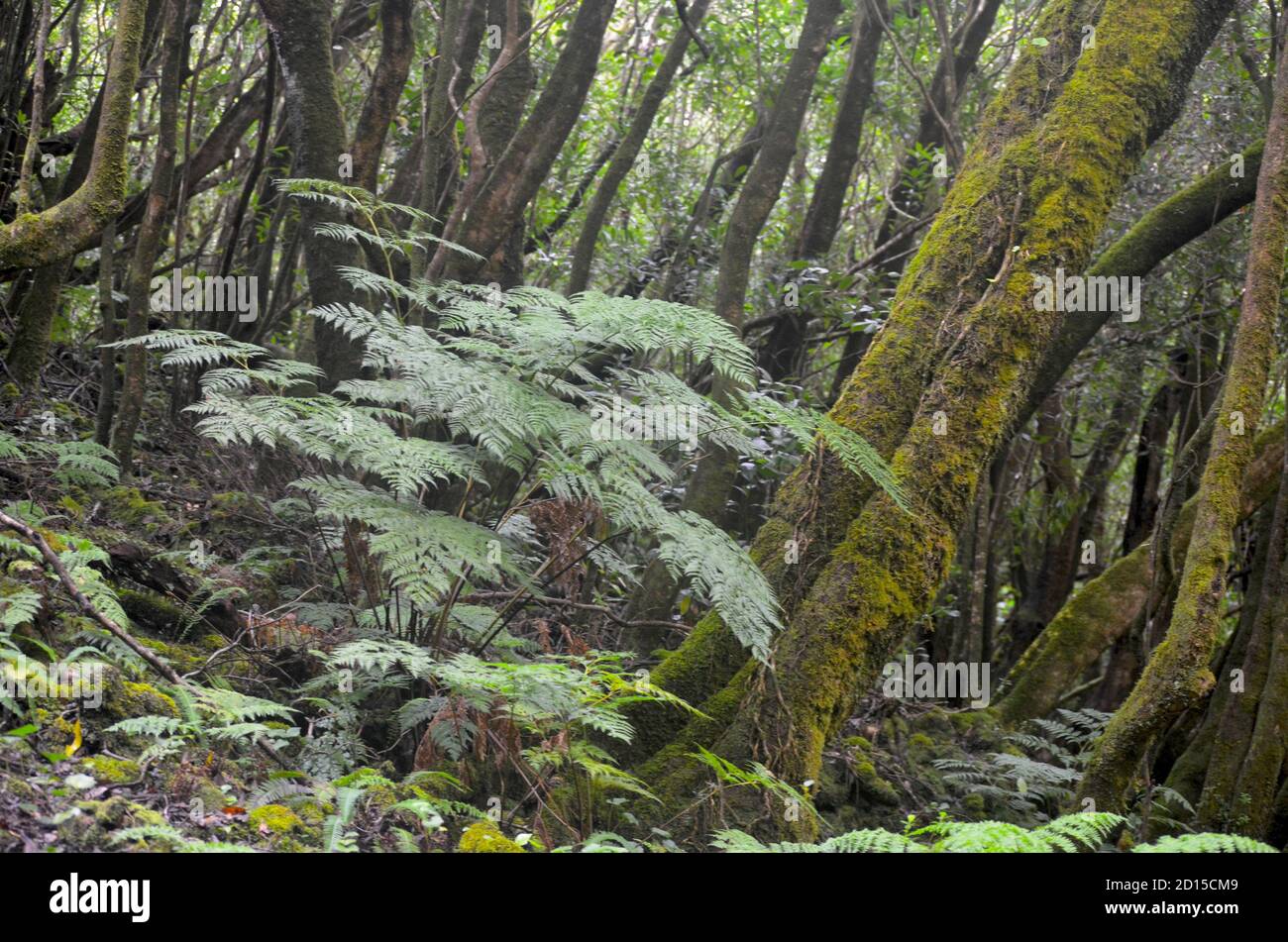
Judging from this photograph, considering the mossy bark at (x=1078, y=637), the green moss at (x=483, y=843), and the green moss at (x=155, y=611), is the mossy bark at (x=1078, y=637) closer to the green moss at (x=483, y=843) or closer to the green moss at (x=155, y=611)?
the green moss at (x=483, y=843)

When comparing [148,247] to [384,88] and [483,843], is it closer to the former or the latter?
[384,88]

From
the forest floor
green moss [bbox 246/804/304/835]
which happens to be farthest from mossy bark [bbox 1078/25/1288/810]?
green moss [bbox 246/804/304/835]

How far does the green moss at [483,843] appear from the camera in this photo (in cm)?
278

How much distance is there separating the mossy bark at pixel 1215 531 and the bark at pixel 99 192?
4362 mm

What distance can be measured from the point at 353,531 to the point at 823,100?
7625 millimetres

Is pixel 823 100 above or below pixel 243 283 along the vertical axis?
above

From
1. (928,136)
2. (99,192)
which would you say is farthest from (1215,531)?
(928,136)

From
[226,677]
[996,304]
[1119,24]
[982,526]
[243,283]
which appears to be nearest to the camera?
[226,677]

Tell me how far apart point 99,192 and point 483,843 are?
2820mm

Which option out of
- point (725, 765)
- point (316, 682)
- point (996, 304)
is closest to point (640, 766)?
point (725, 765)

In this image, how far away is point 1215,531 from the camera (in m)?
4.11

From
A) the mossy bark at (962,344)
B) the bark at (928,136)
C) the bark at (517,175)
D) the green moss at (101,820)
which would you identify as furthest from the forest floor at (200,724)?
the bark at (928,136)

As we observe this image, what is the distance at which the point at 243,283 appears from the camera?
24.0ft
